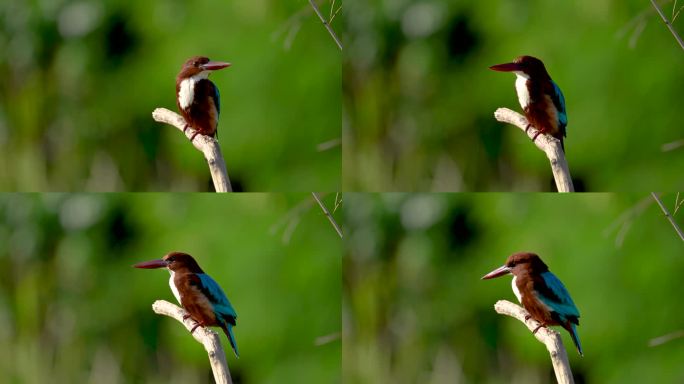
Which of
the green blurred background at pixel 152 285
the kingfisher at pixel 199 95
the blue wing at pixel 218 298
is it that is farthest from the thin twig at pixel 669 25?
the blue wing at pixel 218 298

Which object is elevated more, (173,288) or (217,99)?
(217,99)

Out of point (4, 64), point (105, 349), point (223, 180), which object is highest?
point (4, 64)

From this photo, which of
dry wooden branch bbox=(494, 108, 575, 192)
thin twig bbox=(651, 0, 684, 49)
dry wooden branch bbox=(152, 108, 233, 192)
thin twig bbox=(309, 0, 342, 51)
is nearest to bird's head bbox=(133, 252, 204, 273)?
dry wooden branch bbox=(152, 108, 233, 192)

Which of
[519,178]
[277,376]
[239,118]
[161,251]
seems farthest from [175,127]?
[519,178]

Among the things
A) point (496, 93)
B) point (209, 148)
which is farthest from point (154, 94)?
point (496, 93)

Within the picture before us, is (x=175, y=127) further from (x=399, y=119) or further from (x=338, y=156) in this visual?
(x=399, y=119)

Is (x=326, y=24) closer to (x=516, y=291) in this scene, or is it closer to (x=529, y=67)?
(x=529, y=67)

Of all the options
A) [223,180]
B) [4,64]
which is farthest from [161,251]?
[4,64]

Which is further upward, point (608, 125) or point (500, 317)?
point (608, 125)
